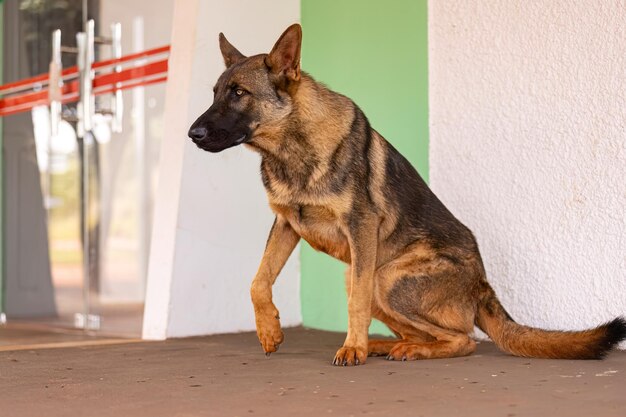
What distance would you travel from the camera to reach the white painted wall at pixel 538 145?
5.01 meters

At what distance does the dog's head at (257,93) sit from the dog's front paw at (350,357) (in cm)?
109

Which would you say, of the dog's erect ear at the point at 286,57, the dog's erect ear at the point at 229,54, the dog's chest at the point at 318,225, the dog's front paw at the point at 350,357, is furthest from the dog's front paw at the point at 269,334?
the dog's erect ear at the point at 229,54

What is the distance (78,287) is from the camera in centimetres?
772

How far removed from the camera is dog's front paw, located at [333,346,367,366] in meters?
4.39

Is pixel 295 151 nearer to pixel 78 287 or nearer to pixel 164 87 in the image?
pixel 164 87

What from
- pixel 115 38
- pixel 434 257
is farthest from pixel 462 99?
pixel 115 38

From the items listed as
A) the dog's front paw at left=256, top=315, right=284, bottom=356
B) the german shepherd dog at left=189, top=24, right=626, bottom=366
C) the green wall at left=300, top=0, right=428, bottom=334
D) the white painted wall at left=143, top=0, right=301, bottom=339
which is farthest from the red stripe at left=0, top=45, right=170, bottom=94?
the dog's front paw at left=256, top=315, right=284, bottom=356

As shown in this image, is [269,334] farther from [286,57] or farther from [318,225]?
[286,57]

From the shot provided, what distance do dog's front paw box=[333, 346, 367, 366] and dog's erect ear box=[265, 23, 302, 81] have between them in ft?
4.29

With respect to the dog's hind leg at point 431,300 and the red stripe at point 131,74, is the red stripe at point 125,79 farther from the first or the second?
the dog's hind leg at point 431,300

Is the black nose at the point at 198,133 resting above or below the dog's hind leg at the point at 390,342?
above

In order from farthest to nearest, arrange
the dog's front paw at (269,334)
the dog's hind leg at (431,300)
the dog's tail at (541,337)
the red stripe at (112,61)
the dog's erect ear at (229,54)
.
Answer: the red stripe at (112,61), the dog's erect ear at (229,54), the dog's hind leg at (431,300), the dog's front paw at (269,334), the dog's tail at (541,337)

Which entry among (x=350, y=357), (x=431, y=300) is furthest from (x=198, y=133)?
(x=431, y=300)

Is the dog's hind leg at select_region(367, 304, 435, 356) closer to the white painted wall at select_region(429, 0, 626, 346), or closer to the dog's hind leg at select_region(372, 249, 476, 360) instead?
the dog's hind leg at select_region(372, 249, 476, 360)
